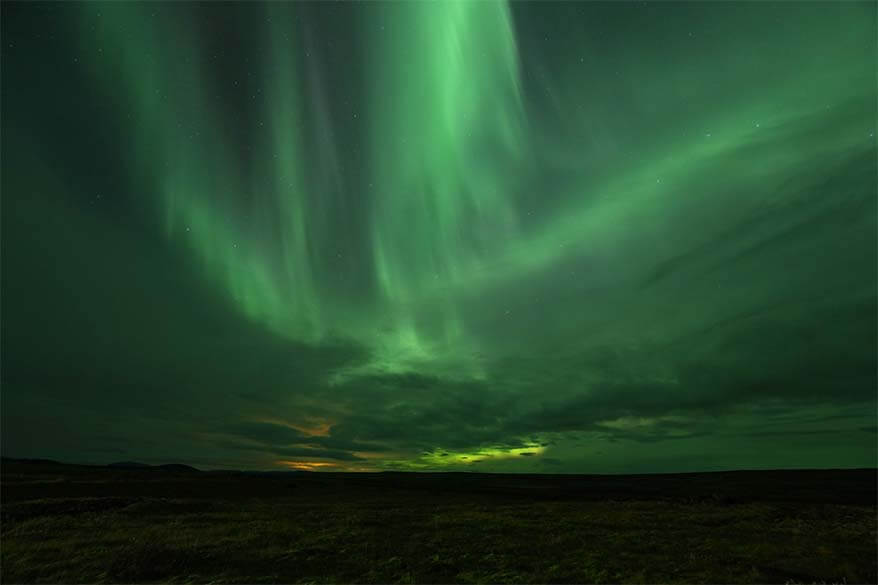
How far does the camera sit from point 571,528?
3122 centimetres

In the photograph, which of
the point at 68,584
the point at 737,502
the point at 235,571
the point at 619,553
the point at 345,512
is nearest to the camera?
the point at 68,584

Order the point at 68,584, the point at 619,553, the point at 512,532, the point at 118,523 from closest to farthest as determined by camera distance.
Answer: the point at 68,584 < the point at 619,553 < the point at 512,532 < the point at 118,523

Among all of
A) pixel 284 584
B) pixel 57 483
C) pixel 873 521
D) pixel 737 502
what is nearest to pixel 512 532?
pixel 284 584

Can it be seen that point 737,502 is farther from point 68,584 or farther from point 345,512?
point 68,584

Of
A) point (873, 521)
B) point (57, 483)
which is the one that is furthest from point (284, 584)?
point (57, 483)

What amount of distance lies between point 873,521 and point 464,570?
102 feet

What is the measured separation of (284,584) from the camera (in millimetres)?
19156

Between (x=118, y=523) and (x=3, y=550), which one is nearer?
(x=3, y=550)

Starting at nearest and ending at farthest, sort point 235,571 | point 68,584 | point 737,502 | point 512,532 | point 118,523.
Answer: point 68,584, point 235,571, point 512,532, point 118,523, point 737,502

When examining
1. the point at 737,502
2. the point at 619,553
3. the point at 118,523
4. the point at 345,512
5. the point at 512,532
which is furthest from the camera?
the point at 737,502

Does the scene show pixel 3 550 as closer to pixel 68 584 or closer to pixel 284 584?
pixel 68 584

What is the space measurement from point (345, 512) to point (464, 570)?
2188 cm

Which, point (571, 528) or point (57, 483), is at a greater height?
point (57, 483)

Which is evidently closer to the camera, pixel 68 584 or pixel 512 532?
pixel 68 584
